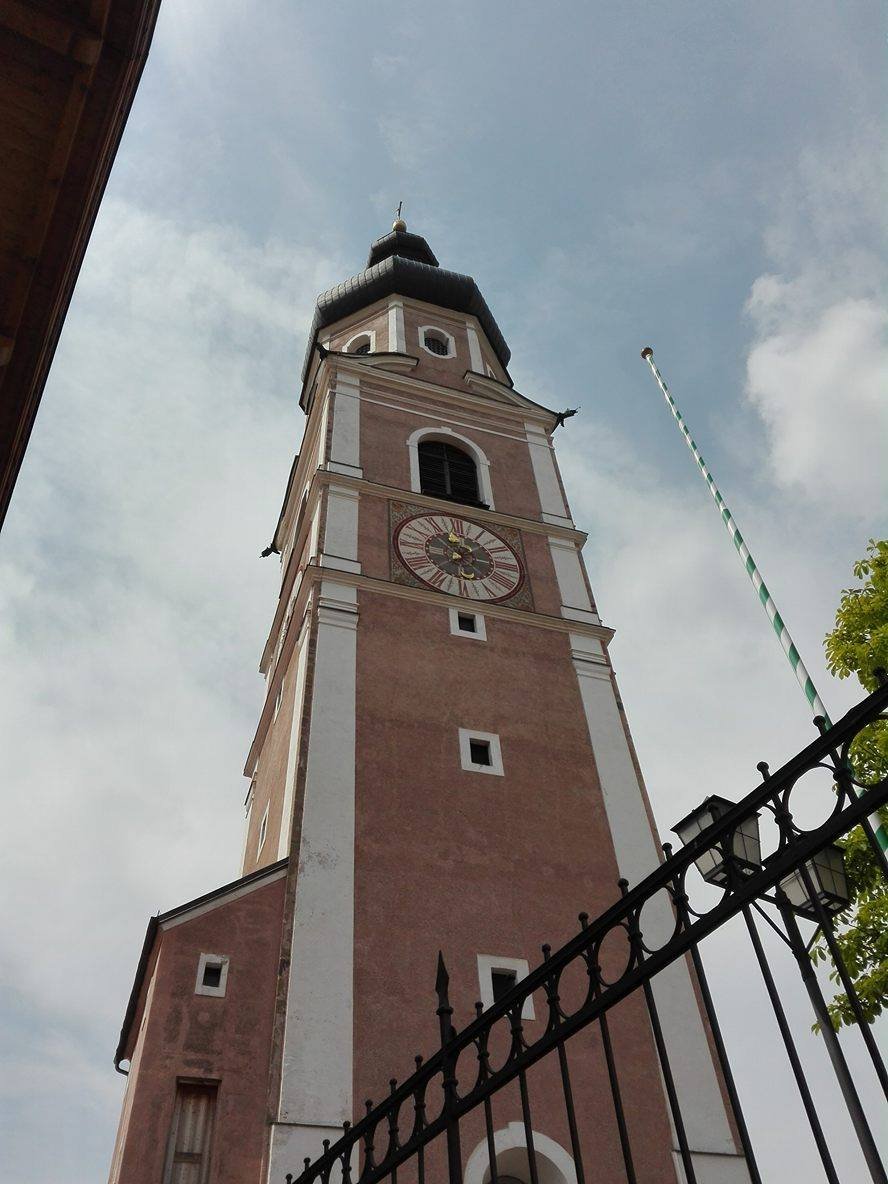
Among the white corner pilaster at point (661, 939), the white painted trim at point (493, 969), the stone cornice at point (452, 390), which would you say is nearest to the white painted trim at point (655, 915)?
the white corner pilaster at point (661, 939)

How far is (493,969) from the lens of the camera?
10.9m

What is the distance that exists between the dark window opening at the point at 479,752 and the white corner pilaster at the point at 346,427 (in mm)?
5572

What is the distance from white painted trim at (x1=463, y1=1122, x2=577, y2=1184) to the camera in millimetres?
9430

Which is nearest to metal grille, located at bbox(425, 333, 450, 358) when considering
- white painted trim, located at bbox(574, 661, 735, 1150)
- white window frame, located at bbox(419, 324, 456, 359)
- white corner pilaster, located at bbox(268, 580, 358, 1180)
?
white window frame, located at bbox(419, 324, 456, 359)

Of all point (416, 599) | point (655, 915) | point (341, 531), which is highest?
point (341, 531)

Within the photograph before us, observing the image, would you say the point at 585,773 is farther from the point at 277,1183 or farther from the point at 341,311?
the point at 341,311

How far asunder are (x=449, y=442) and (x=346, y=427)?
197 centimetres

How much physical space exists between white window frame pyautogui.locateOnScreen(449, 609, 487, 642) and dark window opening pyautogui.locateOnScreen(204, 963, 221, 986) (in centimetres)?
585

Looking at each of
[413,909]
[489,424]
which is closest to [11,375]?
[413,909]

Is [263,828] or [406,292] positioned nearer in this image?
[263,828]

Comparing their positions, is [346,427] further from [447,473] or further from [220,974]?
[220,974]

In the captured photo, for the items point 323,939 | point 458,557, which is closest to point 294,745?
point 323,939

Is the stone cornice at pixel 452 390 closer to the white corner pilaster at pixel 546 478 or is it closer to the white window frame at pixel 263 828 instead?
the white corner pilaster at pixel 546 478

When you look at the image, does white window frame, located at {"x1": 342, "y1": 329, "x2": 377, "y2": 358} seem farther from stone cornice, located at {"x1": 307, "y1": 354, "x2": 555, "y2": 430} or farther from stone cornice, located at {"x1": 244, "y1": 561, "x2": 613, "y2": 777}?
stone cornice, located at {"x1": 244, "y1": 561, "x2": 613, "y2": 777}
